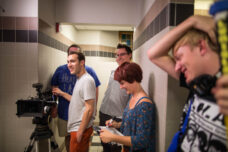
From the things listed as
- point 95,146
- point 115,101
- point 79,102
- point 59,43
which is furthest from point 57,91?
point 95,146

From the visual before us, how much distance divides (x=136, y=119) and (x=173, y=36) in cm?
65

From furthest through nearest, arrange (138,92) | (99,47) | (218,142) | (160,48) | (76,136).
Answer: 1. (99,47)
2. (76,136)
3. (138,92)
4. (160,48)
5. (218,142)

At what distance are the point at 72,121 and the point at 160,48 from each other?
1181 millimetres

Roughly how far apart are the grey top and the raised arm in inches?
43.0

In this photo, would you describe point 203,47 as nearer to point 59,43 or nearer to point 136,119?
point 136,119

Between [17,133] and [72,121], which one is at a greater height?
[72,121]

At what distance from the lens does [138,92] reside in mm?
1172

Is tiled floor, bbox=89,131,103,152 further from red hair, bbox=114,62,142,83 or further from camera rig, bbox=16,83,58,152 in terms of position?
red hair, bbox=114,62,142,83

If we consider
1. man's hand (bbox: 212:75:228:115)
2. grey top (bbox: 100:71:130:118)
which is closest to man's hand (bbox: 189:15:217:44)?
man's hand (bbox: 212:75:228:115)

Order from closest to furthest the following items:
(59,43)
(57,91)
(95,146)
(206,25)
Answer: (206,25), (57,91), (59,43), (95,146)

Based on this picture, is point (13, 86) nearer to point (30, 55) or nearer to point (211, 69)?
point (30, 55)

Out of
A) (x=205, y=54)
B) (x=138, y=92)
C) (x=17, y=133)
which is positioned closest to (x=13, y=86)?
(x=17, y=133)

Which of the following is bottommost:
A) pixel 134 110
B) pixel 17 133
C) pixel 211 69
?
pixel 17 133

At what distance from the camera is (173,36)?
0.62 meters
